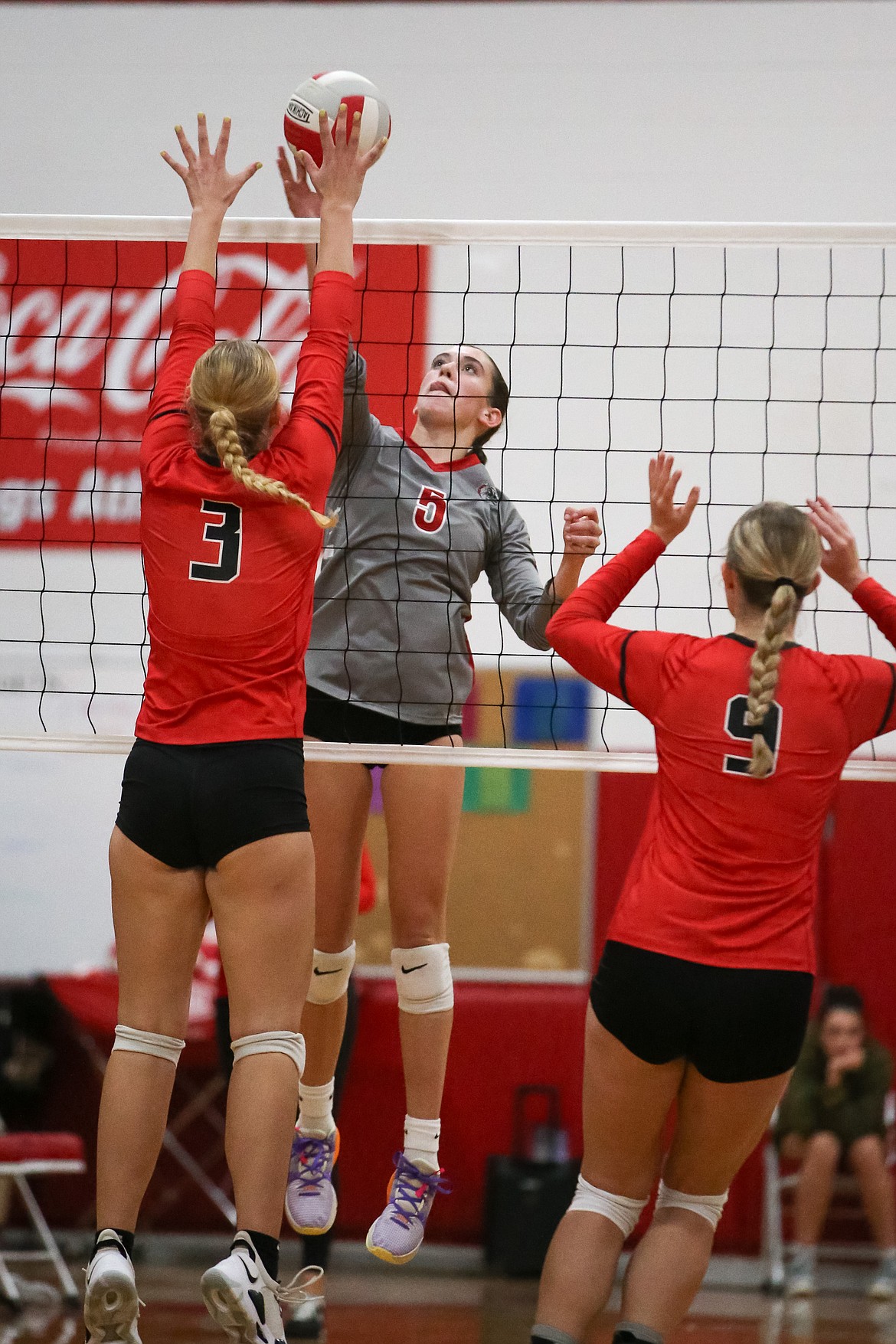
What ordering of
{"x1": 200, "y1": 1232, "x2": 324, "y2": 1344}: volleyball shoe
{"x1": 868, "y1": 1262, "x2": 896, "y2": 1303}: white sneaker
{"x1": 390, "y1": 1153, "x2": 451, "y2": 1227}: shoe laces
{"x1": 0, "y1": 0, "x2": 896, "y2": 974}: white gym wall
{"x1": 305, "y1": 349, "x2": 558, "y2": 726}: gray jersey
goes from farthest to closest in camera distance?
{"x1": 0, "y1": 0, "x2": 896, "y2": 974}: white gym wall < {"x1": 868, "y1": 1262, "x2": 896, "y2": 1303}: white sneaker < {"x1": 305, "y1": 349, "x2": 558, "y2": 726}: gray jersey < {"x1": 390, "y1": 1153, "x2": 451, "y2": 1227}: shoe laces < {"x1": 200, "y1": 1232, "x2": 324, "y2": 1344}: volleyball shoe

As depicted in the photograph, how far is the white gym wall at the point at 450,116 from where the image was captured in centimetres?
643

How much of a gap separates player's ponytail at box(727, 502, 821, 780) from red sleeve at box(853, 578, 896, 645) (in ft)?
0.71

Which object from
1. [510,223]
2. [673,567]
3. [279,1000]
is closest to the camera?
[279,1000]

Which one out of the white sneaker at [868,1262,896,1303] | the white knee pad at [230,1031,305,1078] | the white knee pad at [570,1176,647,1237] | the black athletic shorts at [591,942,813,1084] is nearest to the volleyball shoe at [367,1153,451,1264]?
the white knee pad at [570,1176,647,1237]

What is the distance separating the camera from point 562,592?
10.8 feet

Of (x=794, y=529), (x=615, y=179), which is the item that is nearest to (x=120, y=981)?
(x=794, y=529)

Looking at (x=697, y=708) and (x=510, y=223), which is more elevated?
(x=510, y=223)

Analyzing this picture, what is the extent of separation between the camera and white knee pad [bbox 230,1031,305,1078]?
2.71 meters

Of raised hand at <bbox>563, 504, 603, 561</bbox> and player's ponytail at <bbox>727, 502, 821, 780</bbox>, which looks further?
raised hand at <bbox>563, 504, 603, 561</bbox>

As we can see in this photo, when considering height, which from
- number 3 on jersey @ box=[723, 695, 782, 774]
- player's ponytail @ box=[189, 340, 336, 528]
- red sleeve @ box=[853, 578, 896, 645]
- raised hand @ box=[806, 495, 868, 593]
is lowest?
number 3 on jersey @ box=[723, 695, 782, 774]

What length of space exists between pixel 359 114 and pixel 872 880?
4.36m

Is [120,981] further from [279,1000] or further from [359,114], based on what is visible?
[359,114]

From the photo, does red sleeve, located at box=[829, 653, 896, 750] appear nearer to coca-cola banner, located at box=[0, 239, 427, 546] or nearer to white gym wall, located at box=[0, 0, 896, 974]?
coca-cola banner, located at box=[0, 239, 427, 546]

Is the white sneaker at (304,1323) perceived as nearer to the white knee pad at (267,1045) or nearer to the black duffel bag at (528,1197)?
the black duffel bag at (528,1197)
